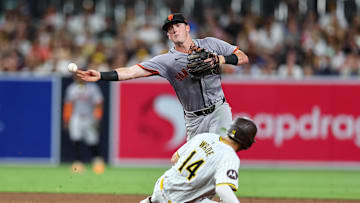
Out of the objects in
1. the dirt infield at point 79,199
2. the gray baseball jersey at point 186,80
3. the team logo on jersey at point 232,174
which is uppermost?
the gray baseball jersey at point 186,80

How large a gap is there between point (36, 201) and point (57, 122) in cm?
623

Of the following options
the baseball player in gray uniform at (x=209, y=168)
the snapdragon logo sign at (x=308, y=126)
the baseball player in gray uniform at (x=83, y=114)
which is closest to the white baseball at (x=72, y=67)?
the baseball player in gray uniform at (x=209, y=168)

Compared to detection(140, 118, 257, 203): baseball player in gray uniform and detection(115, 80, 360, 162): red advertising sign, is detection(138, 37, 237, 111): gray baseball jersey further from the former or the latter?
detection(115, 80, 360, 162): red advertising sign

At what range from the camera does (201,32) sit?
1709cm

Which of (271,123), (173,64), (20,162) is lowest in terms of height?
(20,162)

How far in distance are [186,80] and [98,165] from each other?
23.1 feet

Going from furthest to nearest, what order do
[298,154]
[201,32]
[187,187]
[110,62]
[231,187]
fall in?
Answer: [201,32] < [110,62] < [298,154] < [187,187] < [231,187]

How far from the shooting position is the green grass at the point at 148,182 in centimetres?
1060

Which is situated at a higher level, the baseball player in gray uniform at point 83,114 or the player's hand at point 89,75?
the player's hand at point 89,75

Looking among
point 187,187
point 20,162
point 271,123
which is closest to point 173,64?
point 187,187

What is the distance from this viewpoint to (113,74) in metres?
7.36

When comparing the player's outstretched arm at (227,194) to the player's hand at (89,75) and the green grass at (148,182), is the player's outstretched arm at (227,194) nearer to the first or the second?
the player's hand at (89,75)

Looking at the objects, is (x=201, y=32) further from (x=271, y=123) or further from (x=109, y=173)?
(x=109, y=173)

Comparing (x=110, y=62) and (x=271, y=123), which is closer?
(x=271, y=123)
